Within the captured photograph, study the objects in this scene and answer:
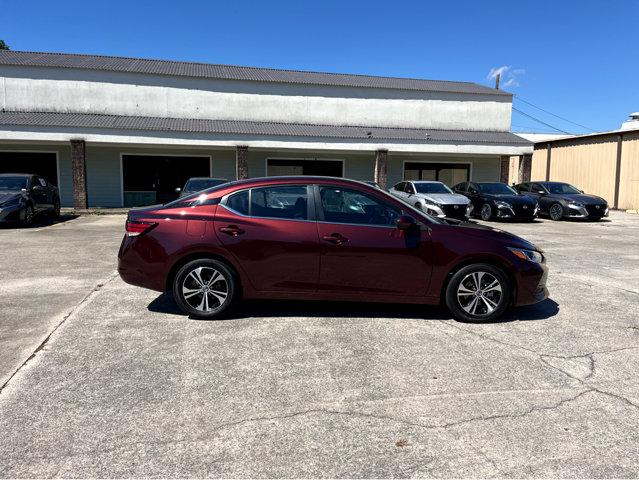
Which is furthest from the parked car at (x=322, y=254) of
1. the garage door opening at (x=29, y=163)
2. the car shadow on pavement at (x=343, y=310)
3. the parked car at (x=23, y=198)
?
the garage door opening at (x=29, y=163)

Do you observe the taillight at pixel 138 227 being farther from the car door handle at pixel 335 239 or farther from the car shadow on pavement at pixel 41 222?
the car shadow on pavement at pixel 41 222

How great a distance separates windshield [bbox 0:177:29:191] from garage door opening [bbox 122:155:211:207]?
26.5 feet

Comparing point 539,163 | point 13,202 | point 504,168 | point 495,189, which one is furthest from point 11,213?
point 539,163

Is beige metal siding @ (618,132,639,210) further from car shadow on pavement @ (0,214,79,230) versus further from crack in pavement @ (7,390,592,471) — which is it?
car shadow on pavement @ (0,214,79,230)

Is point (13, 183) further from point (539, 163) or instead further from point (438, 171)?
point (539, 163)

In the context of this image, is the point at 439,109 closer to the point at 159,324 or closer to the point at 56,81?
the point at 56,81

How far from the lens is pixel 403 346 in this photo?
14.5 feet

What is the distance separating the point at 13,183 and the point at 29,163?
8245 mm

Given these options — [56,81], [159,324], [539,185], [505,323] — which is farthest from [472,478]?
[56,81]

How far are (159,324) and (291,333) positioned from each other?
143cm

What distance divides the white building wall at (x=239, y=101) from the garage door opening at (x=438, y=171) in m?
2.00

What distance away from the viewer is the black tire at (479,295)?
513 cm

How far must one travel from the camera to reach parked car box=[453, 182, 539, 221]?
56.0ft

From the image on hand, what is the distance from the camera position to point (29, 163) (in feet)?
70.0
